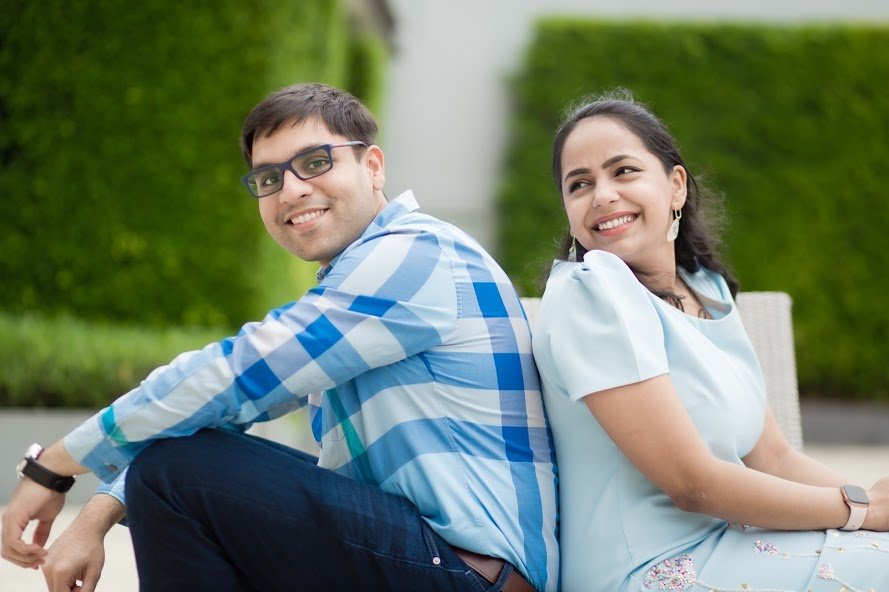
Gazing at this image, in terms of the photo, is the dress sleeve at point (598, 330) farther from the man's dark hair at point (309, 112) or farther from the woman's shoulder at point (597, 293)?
the man's dark hair at point (309, 112)

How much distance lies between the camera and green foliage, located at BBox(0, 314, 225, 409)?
4992 mm

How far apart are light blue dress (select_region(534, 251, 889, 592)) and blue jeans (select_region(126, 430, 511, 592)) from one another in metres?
0.21

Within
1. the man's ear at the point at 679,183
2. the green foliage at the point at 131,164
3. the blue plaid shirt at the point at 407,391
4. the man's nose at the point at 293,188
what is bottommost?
the blue plaid shirt at the point at 407,391

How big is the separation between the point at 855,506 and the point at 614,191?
2.54ft

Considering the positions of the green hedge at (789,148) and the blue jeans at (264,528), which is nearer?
the blue jeans at (264,528)

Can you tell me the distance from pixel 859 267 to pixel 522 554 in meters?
7.57

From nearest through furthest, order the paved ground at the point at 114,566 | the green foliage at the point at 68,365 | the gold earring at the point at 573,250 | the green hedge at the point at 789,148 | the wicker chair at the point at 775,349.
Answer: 1. the gold earring at the point at 573,250
2. the wicker chair at the point at 775,349
3. the paved ground at the point at 114,566
4. the green foliage at the point at 68,365
5. the green hedge at the point at 789,148

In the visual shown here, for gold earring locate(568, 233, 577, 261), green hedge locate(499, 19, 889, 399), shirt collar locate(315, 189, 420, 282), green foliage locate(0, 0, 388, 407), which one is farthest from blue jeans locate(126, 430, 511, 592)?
green hedge locate(499, 19, 889, 399)

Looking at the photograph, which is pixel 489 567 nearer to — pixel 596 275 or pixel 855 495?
pixel 596 275

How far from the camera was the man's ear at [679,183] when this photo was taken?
7.43ft

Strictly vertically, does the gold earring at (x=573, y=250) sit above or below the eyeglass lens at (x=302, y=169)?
below

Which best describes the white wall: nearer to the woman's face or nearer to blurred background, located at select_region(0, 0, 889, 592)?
blurred background, located at select_region(0, 0, 889, 592)

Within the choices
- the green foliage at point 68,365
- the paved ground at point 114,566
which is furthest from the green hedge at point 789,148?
the green foliage at point 68,365

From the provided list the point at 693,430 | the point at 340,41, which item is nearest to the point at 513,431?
the point at 693,430
